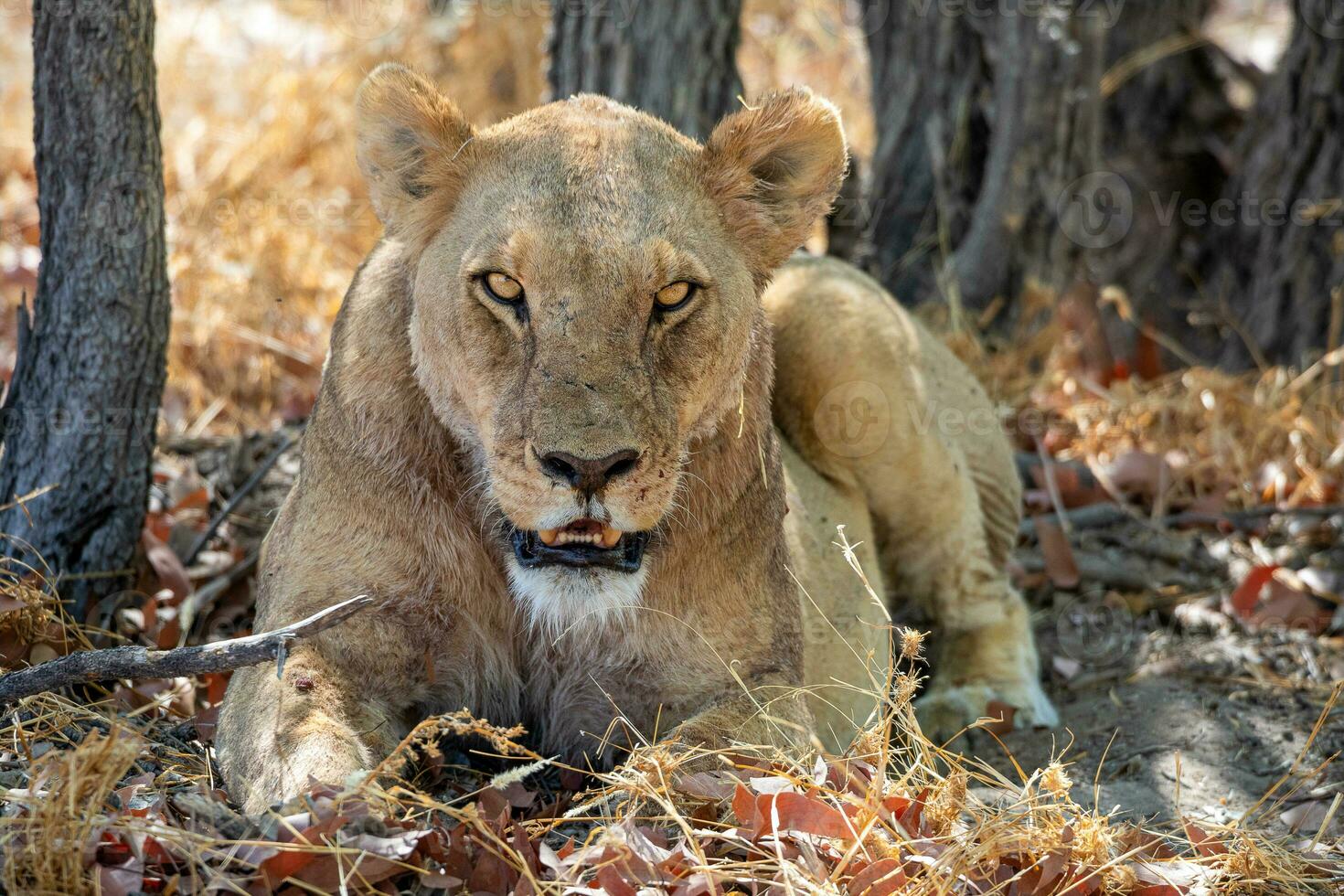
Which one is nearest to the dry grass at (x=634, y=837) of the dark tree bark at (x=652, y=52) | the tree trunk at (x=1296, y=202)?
the dark tree bark at (x=652, y=52)

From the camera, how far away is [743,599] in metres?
3.47

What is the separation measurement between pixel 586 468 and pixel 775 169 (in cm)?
107

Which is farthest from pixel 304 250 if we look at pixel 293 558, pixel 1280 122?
pixel 1280 122

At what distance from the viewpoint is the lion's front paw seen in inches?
180

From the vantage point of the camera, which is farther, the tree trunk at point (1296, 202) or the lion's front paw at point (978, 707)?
the tree trunk at point (1296, 202)

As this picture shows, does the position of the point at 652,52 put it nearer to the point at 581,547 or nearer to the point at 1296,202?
the point at 581,547

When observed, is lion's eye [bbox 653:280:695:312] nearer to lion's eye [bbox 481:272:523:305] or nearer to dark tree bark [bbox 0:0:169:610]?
lion's eye [bbox 481:272:523:305]

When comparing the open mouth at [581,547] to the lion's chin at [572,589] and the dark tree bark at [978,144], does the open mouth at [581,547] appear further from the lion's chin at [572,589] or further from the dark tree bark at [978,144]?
the dark tree bark at [978,144]

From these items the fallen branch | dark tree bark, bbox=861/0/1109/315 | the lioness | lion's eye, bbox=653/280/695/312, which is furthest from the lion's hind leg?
the fallen branch

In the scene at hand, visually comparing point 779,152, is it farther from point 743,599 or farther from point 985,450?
point 985,450

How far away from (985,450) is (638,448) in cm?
250

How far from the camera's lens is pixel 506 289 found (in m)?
3.01

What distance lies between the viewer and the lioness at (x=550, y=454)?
2.93 metres

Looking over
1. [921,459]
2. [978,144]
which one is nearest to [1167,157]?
[978,144]
